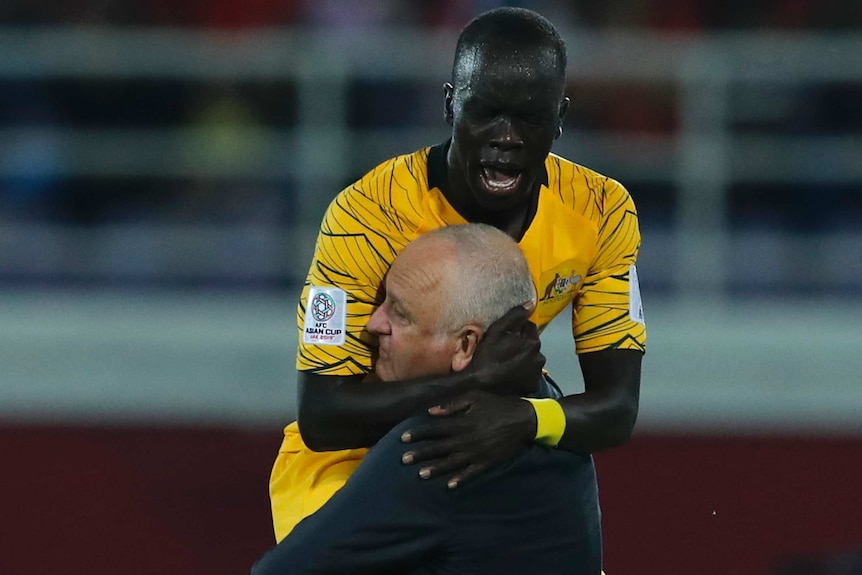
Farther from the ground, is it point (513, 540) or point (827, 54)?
point (827, 54)

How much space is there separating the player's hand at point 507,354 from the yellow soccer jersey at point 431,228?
1.21ft

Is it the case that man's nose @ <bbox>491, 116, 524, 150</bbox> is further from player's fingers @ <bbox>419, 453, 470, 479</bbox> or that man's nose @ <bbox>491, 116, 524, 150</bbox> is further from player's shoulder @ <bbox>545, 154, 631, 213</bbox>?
player's fingers @ <bbox>419, 453, 470, 479</bbox>

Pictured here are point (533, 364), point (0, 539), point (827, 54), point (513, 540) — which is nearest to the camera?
point (513, 540)

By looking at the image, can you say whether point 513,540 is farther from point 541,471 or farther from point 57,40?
point 57,40

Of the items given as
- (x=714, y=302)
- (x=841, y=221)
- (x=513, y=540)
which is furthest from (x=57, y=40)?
(x=513, y=540)

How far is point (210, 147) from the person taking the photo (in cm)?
646

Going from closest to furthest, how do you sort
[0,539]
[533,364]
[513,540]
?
[513,540] < [533,364] < [0,539]

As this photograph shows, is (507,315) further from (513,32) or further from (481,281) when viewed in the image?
(513,32)

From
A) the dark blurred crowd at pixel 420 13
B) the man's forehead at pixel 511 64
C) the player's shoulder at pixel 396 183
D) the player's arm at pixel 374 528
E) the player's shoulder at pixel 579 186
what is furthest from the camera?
the dark blurred crowd at pixel 420 13

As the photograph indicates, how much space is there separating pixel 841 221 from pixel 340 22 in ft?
7.49

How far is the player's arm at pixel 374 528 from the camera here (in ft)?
8.32

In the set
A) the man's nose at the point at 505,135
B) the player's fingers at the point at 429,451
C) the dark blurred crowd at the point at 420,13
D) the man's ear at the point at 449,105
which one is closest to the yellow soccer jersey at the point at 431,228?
the man's ear at the point at 449,105

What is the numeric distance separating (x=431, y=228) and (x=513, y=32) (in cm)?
42

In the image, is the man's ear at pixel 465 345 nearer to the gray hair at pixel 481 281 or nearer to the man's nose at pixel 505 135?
the gray hair at pixel 481 281
